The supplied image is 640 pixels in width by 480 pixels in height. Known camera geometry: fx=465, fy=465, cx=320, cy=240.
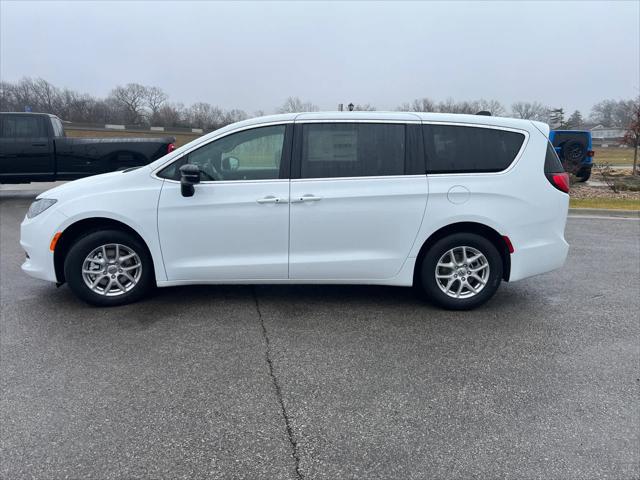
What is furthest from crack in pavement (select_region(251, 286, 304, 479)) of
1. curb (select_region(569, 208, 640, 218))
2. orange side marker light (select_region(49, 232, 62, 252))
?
curb (select_region(569, 208, 640, 218))

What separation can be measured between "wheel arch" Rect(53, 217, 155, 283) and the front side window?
64cm

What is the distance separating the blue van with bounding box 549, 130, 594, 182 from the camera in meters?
15.9

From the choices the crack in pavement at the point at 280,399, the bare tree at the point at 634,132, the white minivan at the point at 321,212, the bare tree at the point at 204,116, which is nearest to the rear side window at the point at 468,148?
the white minivan at the point at 321,212

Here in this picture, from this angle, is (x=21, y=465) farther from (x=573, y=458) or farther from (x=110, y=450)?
(x=573, y=458)

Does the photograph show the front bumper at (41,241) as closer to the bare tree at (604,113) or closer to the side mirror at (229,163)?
the side mirror at (229,163)

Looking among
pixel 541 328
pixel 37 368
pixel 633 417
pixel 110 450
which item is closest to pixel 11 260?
pixel 37 368

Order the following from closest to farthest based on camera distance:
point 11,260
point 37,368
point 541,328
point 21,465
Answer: point 21,465 < point 37,368 < point 541,328 < point 11,260

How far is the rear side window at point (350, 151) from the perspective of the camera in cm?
441

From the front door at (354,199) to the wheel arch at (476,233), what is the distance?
0.65 feet

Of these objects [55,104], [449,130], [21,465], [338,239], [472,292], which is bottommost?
[21,465]

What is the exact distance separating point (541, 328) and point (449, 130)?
6.66 feet

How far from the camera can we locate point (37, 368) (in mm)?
3361

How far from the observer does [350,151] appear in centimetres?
443

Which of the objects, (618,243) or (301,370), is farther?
(618,243)
